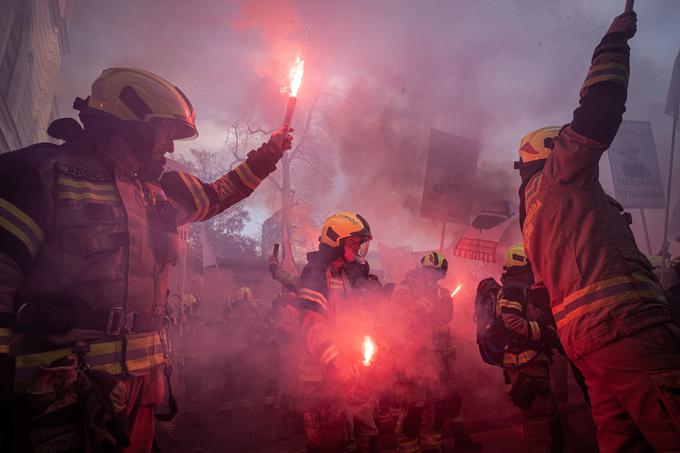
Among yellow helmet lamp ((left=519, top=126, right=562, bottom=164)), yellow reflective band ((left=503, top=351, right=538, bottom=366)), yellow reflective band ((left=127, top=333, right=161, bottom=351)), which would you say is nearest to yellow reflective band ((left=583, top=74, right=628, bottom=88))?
yellow helmet lamp ((left=519, top=126, right=562, bottom=164))

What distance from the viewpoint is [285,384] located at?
322 inches

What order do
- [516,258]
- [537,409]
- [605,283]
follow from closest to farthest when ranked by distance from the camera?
[605,283]
[537,409]
[516,258]

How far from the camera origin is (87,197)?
2.22 meters

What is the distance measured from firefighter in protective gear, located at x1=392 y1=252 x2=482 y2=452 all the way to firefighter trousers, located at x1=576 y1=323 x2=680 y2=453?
9.82 ft

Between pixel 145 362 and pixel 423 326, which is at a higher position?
pixel 423 326

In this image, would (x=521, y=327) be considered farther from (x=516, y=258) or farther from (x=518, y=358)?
(x=516, y=258)

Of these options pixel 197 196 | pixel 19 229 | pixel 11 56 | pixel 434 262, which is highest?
pixel 11 56

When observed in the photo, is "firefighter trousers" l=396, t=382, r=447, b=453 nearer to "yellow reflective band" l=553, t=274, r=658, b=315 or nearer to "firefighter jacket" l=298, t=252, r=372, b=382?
"firefighter jacket" l=298, t=252, r=372, b=382

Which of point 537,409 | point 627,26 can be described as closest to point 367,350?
point 537,409

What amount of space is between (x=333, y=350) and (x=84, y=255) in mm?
2356

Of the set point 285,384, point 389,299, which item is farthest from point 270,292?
point 389,299

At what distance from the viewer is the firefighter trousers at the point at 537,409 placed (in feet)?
14.3

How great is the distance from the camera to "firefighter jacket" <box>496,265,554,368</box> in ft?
15.2

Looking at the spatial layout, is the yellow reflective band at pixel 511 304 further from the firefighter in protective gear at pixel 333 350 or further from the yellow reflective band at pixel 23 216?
the yellow reflective band at pixel 23 216
